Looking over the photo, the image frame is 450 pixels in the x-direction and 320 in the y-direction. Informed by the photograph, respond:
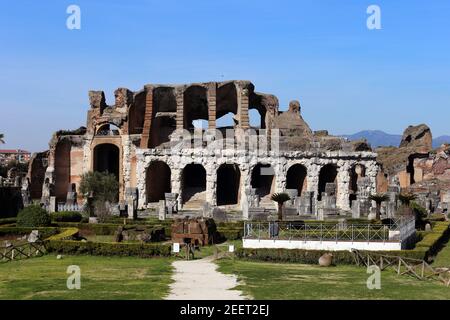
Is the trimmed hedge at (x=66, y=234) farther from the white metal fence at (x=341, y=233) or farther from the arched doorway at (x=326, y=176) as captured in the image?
the arched doorway at (x=326, y=176)

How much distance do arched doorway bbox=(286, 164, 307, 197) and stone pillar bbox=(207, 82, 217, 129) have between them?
822 centimetres

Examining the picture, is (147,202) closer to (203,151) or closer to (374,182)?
(203,151)

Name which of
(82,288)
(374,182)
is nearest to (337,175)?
(374,182)

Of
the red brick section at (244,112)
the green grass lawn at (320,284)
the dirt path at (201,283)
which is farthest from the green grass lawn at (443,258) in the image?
the red brick section at (244,112)

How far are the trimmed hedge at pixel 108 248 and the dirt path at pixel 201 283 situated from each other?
253cm

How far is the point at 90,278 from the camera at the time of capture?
23188 millimetres

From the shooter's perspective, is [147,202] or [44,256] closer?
[44,256]

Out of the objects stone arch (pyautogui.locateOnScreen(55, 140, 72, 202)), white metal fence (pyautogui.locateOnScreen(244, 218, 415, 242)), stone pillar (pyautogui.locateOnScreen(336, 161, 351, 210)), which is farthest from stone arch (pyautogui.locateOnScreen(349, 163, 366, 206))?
stone arch (pyautogui.locateOnScreen(55, 140, 72, 202))

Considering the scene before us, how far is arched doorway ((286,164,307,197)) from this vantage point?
6062 centimetres

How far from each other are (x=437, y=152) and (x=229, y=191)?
86.1 ft

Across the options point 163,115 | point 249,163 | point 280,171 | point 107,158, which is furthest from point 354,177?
point 107,158

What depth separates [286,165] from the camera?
58.6m

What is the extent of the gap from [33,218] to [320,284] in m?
23.3

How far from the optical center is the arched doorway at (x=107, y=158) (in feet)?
225
